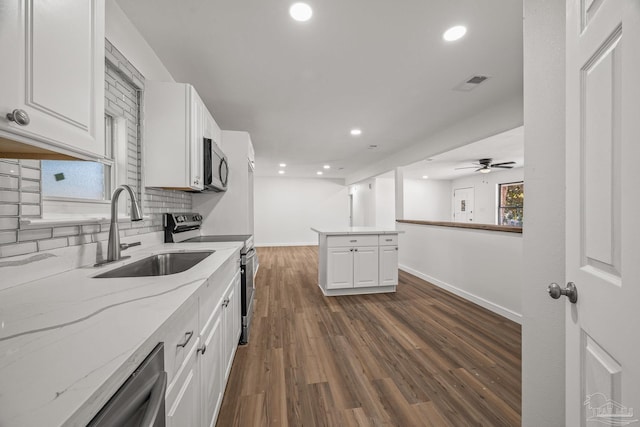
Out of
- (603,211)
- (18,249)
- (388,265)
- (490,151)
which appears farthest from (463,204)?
(18,249)

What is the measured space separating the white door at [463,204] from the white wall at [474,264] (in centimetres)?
470

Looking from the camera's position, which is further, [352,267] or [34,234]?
[352,267]

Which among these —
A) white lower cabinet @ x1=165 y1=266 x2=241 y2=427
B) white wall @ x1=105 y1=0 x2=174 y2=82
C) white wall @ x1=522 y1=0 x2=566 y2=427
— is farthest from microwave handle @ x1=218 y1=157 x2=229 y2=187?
white wall @ x1=522 y1=0 x2=566 y2=427

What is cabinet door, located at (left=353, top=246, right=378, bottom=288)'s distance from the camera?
11.4ft

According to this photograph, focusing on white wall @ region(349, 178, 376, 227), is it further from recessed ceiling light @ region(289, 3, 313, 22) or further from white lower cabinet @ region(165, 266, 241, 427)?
white lower cabinet @ region(165, 266, 241, 427)

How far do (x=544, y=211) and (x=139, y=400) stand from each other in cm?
148

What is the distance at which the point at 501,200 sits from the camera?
23.7ft

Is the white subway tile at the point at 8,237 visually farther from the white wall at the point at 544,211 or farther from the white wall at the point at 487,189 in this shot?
the white wall at the point at 487,189

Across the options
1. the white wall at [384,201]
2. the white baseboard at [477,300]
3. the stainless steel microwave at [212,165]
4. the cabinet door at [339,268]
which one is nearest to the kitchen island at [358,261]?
the cabinet door at [339,268]

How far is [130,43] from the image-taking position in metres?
1.68

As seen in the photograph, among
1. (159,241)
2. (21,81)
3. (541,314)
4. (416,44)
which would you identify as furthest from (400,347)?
(21,81)

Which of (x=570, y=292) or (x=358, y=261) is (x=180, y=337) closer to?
(x=570, y=292)

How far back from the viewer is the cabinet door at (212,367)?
3.64 feet

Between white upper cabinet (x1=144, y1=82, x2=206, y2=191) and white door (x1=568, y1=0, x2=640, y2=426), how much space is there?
215 cm
